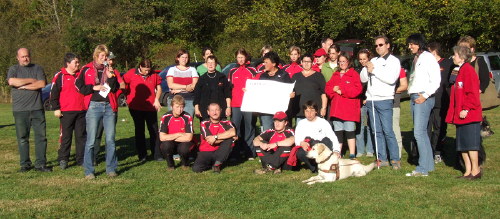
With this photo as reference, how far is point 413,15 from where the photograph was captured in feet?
84.2

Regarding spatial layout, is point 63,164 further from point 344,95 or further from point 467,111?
point 467,111

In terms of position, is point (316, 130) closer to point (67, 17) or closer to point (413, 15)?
point (413, 15)

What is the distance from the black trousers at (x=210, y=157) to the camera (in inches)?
344

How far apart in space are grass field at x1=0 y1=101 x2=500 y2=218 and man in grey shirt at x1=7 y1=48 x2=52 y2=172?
1.07ft

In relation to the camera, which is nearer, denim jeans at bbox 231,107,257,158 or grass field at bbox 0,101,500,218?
grass field at bbox 0,101,500,218

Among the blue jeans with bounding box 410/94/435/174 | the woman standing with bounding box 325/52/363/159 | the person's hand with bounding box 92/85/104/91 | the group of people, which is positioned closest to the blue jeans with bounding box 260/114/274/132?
the group of people

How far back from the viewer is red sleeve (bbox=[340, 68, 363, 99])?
884cm

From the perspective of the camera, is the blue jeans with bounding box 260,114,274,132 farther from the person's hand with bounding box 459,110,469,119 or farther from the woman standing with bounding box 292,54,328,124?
the person's hand with bounding box 459,110,469,119

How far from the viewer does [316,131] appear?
328 inches

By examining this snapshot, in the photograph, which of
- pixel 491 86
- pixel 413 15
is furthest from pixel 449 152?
pixel 413 15

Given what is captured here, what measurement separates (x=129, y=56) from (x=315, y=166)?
111 ft

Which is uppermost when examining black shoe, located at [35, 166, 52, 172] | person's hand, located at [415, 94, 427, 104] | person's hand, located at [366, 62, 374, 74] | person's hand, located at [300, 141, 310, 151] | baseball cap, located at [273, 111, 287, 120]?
person's hand, located at [366, 62, 374, 74]

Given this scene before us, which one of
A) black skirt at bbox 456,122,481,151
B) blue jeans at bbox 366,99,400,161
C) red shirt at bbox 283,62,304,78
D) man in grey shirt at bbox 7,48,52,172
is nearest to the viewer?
black skirt at bbox 456,122,481,151

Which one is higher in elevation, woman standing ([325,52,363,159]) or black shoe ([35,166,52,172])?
woman standing ([325,52,363,159])
